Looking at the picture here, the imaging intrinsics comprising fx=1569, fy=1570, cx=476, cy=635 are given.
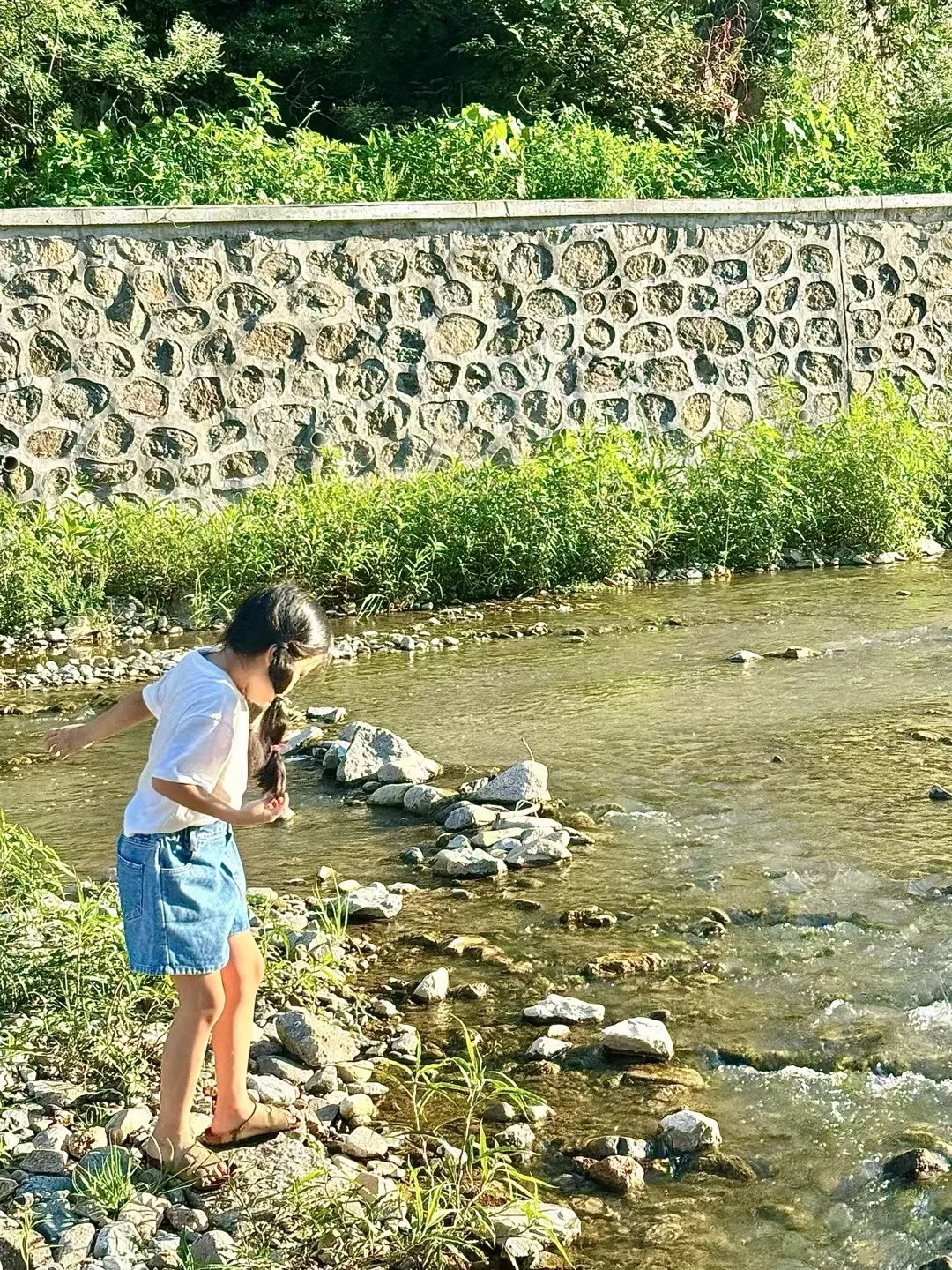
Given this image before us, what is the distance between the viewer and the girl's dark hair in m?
3.12

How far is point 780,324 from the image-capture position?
12.7 m

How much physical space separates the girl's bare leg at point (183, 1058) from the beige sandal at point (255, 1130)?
4.6 inches

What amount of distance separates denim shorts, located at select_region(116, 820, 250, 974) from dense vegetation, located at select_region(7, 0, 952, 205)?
8.29 m

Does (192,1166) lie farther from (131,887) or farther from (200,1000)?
(131,887)

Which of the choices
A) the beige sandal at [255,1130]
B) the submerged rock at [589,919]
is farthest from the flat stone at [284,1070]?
the submerged rock at [589,919]

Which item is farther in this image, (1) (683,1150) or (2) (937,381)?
(2) (937,381)

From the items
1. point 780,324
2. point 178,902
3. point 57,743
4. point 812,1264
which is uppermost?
point 780,324

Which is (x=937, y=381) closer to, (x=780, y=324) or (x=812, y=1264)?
(x=780, y=324)

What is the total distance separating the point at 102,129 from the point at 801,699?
7.31 metres

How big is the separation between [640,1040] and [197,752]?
1.33 meters

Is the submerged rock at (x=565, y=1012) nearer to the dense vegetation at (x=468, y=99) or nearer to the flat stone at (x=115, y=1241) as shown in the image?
the flat stone at (x=115, y=1241)

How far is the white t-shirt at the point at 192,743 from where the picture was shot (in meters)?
3.05

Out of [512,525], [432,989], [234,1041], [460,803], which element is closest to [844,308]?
[512,525]

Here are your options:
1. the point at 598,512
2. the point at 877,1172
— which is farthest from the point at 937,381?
the point at 877,1172
